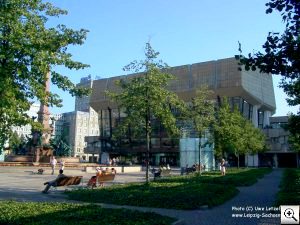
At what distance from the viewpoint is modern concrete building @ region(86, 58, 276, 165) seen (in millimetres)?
104125

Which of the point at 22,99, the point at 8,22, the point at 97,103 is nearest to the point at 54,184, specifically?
the point at 22,99

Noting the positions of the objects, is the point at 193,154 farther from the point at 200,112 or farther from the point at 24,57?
the point at 24,57

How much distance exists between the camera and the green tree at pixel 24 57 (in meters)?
10.7

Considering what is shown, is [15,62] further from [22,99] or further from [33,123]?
[33,123]

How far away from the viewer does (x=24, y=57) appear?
36.7ft

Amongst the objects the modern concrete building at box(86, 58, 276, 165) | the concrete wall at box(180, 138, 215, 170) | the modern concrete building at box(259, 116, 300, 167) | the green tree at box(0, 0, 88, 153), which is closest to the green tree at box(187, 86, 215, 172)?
the concrete wall at box(180, 138, 215, 170)

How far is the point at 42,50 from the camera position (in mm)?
11180

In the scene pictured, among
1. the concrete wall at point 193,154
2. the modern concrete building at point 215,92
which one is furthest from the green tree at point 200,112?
the modern concrete building at point 215,92

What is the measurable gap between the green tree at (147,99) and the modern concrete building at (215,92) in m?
71.5

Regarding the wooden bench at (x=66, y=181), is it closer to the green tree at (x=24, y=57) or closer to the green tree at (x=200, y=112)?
the green tree at (x=24, y=57)

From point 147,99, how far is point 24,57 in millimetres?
11007

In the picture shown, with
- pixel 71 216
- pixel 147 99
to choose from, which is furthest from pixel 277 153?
pixel 71 216

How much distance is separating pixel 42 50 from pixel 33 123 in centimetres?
225

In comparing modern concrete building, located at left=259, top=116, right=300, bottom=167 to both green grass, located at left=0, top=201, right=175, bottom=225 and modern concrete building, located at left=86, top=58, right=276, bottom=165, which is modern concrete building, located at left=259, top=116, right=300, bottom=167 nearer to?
modern concrete building, located at left=86, top=58, right=276, bottom=165
